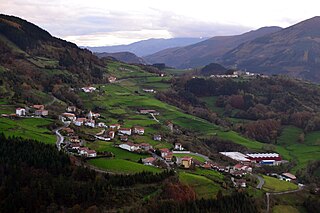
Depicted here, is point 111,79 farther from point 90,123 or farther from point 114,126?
point 90,123

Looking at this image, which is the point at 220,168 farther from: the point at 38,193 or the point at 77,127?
the point at 38,193

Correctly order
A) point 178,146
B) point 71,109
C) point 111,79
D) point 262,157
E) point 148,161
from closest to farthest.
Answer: point 148,161 → point 178,146 → point 262,157 → point 71,109 → point 111,79

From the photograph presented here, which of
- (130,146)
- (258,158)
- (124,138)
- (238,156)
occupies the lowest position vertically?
(258,158)

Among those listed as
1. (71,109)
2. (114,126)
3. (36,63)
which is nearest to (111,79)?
(36,63)

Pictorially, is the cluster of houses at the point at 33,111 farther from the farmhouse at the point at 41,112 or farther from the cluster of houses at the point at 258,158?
the cluster of houses at the point at 258,158

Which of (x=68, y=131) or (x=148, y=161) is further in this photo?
(x=68, y=131)

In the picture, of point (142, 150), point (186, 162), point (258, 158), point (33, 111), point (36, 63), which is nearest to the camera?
point (186, 162)

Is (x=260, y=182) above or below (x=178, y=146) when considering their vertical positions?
below

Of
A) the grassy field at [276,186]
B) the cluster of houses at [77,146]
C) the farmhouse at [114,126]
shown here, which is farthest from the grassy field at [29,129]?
the grassy field at [276,186]
